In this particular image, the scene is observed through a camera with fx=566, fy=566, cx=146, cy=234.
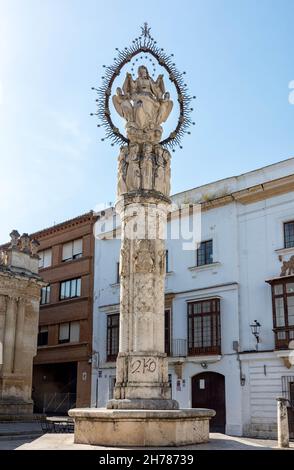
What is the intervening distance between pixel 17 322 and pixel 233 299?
9309 millimetres

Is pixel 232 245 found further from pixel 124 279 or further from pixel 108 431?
pixel 108 431

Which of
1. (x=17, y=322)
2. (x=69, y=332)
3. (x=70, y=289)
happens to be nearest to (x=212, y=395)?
(x=17, y=322)

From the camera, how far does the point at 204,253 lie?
26.3 m

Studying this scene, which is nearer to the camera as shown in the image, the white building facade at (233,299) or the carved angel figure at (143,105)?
the carved angel figure at (143,105)

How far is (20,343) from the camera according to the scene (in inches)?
947

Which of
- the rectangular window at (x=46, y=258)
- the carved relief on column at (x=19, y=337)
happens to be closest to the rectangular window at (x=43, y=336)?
the rectangular window at (x=46, y=258)

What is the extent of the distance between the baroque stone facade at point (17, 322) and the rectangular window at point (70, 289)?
6.89m

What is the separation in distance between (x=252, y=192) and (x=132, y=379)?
52.1 feet

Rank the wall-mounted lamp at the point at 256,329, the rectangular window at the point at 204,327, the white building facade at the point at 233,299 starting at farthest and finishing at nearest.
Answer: the rectangular window at the point at 204,327 → the wall-mounted lamp at the point at 256,329 → the white building facade at the point at 233,299

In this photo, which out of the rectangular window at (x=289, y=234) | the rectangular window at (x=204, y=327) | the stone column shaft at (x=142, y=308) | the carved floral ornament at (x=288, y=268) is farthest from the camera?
the rectangular window at (x=204, y=327)

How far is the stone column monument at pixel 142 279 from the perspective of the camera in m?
9.33

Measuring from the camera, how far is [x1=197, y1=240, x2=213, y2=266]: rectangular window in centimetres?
2608

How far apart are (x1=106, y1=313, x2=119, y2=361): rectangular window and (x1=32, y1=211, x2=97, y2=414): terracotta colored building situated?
1.52 m

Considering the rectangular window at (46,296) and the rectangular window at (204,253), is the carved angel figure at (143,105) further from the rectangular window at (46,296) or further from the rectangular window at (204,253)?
the rectangular window at (46,296)
